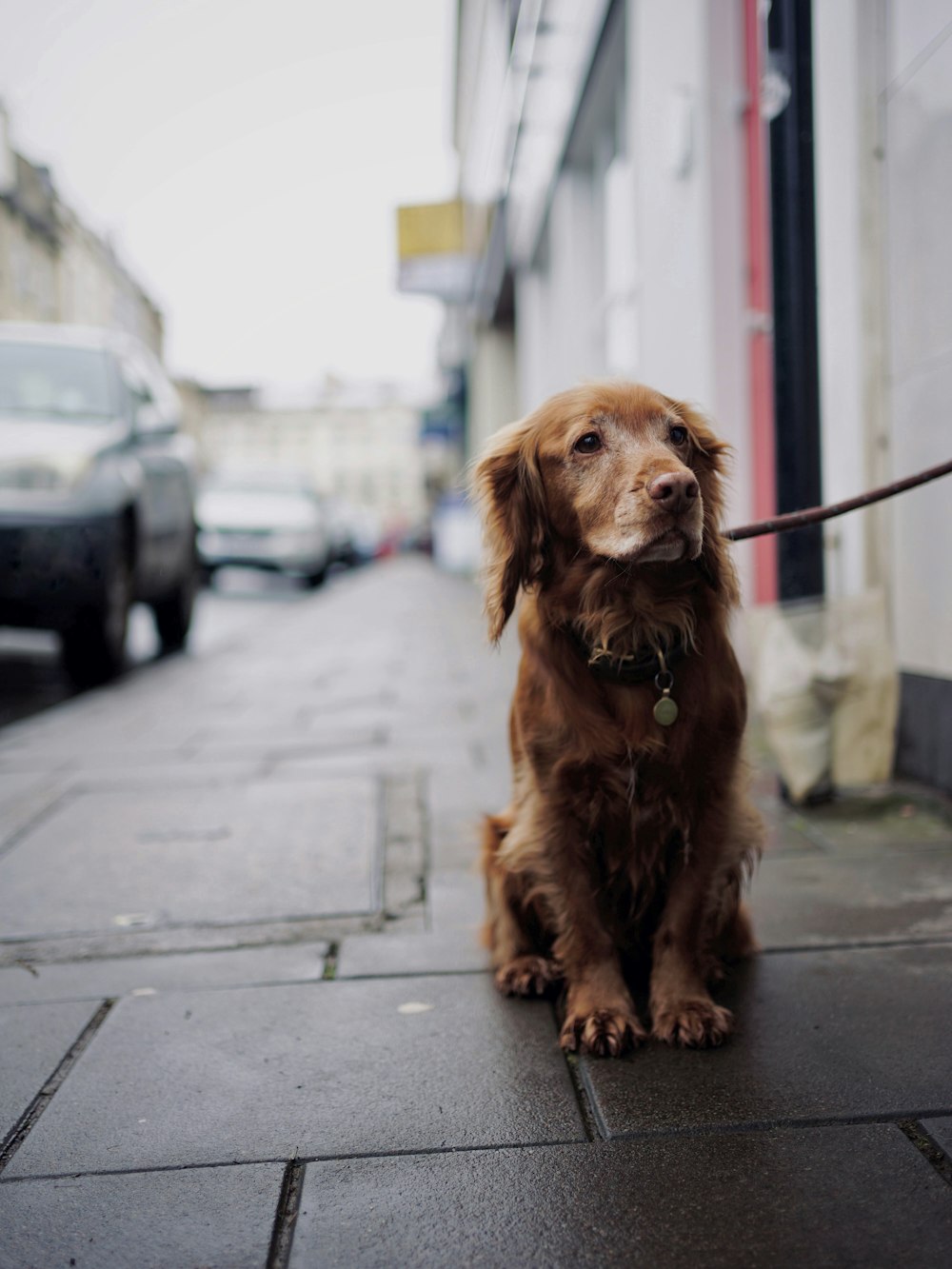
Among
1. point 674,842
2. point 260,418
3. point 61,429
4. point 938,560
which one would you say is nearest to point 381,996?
point 674,842

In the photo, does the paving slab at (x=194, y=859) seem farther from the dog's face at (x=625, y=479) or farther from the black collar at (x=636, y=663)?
the dog's face at (x=625, y=479)

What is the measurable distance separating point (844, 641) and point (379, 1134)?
2230 millimetres

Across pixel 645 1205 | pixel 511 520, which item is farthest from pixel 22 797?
pixel 645 1205

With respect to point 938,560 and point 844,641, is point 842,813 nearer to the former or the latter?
point 844,641

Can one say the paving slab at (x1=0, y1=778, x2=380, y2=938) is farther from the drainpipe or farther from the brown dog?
the drainpipe

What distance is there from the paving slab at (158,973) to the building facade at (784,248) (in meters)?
1.73

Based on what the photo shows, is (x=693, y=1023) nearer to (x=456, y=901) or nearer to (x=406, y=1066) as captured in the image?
(x=406, y=1066)

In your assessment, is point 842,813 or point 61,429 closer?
point 842,813

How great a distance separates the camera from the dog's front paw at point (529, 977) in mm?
2199

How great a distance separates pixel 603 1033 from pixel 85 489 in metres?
5.11

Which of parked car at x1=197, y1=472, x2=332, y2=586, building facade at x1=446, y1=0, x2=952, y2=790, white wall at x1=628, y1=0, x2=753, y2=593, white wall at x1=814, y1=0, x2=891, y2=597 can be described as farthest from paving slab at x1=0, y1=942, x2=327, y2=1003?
parked car at x1=197, y1=472, x2=332, y2=586

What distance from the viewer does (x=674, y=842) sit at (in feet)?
7.02

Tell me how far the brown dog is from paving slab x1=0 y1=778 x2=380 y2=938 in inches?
31.9

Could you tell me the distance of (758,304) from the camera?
16.8ft
